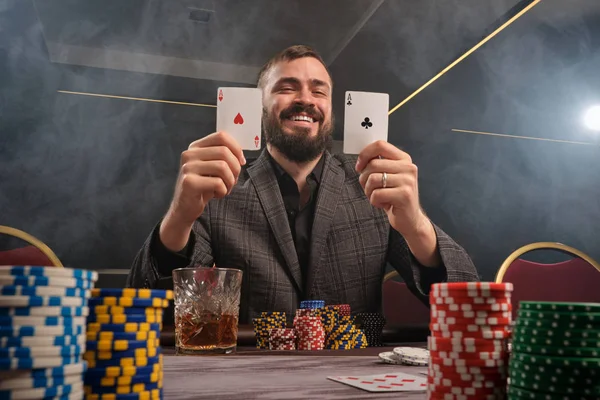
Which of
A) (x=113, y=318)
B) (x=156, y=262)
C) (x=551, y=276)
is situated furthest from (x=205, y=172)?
(x=551, y=276)

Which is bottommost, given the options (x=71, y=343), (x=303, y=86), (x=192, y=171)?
(x=71, y=343)

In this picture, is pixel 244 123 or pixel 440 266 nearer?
pixel 244 123

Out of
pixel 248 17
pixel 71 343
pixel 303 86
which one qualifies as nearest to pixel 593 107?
pixel 248 17

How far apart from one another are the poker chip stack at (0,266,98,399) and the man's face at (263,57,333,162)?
6.60 feet

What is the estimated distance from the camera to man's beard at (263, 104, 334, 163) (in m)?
2.56

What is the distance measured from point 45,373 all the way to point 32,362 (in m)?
0.02

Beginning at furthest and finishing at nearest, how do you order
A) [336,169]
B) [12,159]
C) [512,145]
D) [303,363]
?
[512,145]
[12,159]
[336,169]
[303,363]

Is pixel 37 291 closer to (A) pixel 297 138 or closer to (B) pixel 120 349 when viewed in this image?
(B) pixel 120 349

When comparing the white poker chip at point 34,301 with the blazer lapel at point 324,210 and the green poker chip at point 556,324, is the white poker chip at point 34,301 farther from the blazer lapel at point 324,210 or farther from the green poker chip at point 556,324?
the blazer lapel at point 324,210

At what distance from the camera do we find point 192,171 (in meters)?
1.65

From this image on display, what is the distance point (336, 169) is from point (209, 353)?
145 centimetres

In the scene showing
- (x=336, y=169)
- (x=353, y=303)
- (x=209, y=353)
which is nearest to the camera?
(x=209, y=353)

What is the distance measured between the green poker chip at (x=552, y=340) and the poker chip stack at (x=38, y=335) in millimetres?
495

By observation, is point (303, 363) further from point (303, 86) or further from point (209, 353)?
point (303, 86)
